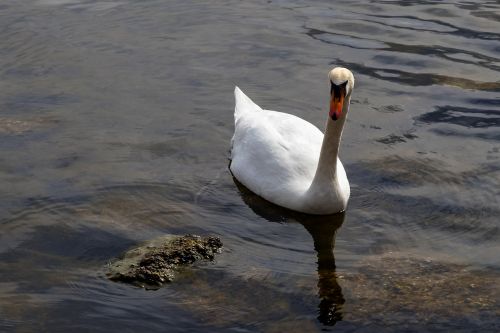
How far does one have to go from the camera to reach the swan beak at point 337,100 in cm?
914

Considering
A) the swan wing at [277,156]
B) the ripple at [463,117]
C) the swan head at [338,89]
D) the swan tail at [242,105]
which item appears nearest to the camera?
the swan head at [338,89]

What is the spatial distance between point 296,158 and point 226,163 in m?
1.08

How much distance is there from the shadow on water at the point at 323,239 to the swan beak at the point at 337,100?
1143mm

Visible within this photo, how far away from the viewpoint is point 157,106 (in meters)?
12.4

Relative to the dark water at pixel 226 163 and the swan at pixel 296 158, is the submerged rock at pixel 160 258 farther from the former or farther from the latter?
the swan at pixel 296 158

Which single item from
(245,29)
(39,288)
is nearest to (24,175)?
(39,288)

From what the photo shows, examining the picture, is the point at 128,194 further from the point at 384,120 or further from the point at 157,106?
the point at 384,120

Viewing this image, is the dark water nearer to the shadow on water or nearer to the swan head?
the shadow on water

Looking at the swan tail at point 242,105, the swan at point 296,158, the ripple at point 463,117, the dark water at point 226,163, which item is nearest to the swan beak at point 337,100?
the swan at point 296,158

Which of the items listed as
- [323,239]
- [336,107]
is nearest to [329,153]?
[336,107]

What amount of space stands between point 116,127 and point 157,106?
88 centimetres

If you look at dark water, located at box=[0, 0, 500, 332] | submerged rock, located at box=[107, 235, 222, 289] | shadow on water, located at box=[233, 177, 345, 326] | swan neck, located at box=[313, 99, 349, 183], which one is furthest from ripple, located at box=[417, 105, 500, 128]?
submerged rock, located at box=[107, 235, 222, 289]

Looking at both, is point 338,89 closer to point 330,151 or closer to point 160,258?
point 330,151

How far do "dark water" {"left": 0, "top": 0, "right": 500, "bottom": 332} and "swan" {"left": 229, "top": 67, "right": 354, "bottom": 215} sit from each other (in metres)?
0.17
